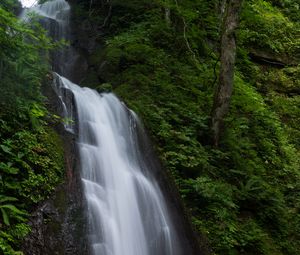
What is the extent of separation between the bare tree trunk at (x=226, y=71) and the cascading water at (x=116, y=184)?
6.56 feet

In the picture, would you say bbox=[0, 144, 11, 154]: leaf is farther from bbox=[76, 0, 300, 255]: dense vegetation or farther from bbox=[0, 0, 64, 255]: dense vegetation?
bbox=[76, 0, 300, 255]: dense vegetation

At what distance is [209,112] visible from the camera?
32.0 feet

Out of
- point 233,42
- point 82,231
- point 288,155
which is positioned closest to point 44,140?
point 82,231

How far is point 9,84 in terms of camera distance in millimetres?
5047

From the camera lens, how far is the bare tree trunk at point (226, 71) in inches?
354

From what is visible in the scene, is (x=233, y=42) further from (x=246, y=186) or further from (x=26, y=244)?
(x=26, y=244)

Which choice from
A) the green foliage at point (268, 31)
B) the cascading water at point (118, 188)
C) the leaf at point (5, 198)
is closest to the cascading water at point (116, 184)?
the cascading water at point (118, 188)

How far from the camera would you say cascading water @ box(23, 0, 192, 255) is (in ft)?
17.5

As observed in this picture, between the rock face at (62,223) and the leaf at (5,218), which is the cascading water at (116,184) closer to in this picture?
the rock face at (62,223)

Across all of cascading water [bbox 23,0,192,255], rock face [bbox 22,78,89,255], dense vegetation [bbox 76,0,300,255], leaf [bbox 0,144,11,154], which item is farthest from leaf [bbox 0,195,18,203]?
dense vegetation [bbox 76,0,300,255]

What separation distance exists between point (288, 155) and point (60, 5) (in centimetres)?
893

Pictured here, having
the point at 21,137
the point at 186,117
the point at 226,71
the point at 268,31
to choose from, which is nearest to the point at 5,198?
the point at 21,137

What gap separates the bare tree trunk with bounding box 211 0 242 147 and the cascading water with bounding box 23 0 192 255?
2.00 m

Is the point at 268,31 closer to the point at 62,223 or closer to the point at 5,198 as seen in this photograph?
the point at 62,223
